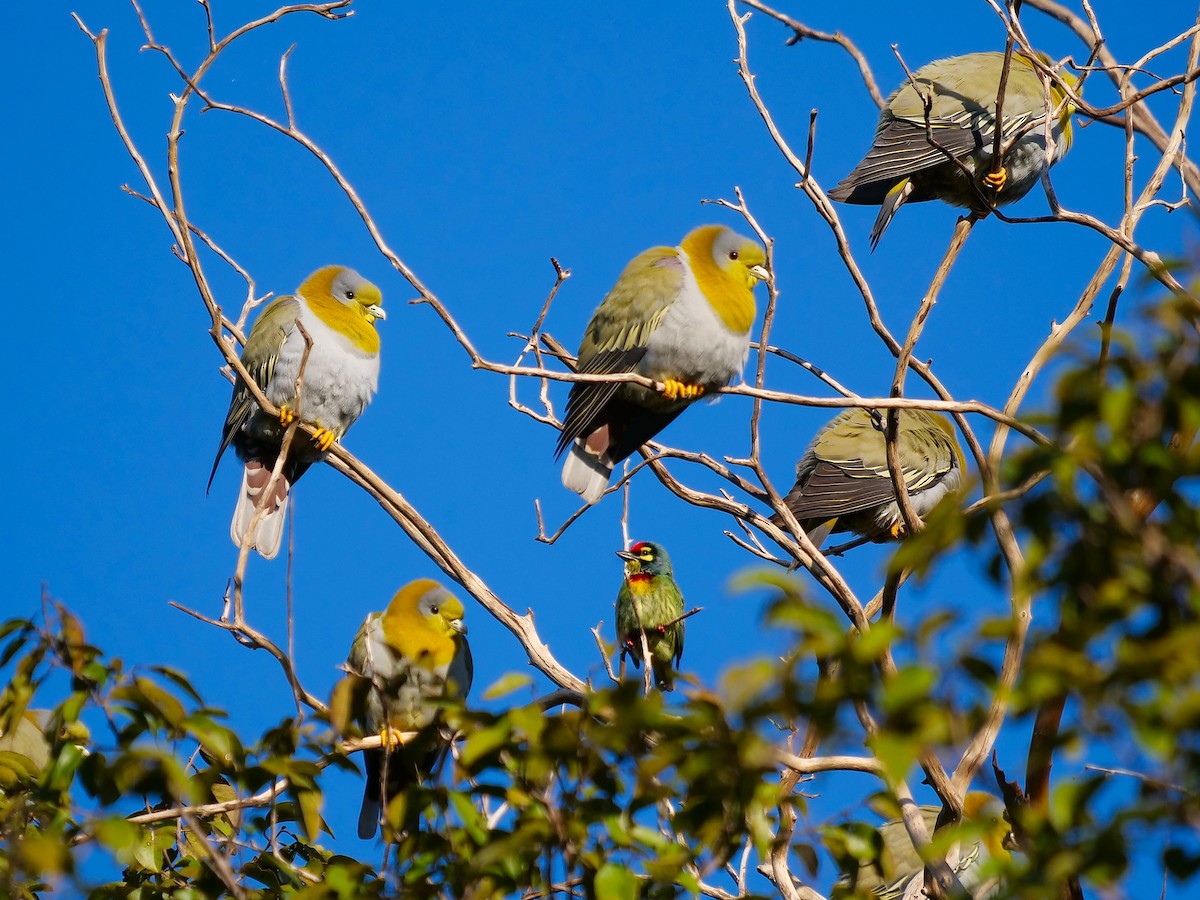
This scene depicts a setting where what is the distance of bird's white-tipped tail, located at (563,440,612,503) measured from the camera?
496 cm

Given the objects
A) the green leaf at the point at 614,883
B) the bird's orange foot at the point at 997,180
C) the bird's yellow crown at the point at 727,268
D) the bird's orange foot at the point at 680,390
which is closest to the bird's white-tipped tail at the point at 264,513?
the bird's orange foot at the point at 680,390

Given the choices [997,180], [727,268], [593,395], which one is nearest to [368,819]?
[593,395]

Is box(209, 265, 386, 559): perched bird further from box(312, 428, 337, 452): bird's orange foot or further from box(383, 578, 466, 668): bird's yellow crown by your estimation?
box(383, 578, 466, 668): bird's yellow crown

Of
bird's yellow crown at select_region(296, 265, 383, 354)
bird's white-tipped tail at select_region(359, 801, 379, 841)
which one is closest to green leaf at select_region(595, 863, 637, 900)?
bird's white-tipped tail at select_region(359, 801, 379, 841)

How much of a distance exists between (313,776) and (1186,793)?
57.6 inches

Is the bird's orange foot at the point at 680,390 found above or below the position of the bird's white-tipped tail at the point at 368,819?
above

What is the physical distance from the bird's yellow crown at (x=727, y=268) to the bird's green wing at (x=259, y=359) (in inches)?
72.0

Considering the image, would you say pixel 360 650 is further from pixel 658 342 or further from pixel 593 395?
pixel 658 342

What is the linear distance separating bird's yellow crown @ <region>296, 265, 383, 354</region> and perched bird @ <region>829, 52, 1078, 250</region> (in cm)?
219

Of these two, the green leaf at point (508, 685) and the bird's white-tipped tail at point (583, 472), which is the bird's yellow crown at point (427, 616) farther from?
the green leaf at point (508, 685)

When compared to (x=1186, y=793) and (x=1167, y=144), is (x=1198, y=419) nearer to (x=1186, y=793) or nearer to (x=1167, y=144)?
(x=1186, y=793)

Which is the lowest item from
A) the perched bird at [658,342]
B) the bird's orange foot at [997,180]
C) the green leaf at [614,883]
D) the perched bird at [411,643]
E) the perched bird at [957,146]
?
the green leaf at [614,883]

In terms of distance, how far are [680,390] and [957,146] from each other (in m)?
1.74

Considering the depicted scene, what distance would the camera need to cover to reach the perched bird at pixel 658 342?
4766mm
